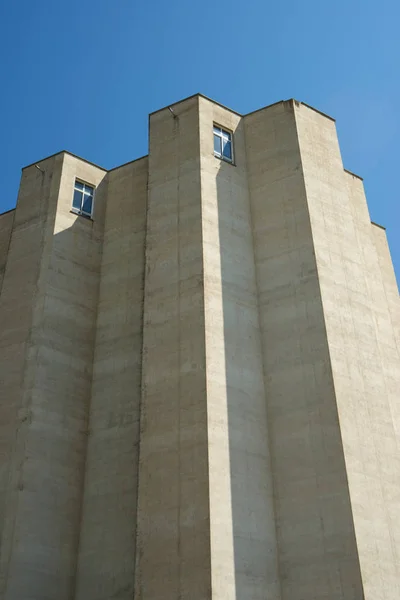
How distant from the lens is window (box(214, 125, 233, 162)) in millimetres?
32094

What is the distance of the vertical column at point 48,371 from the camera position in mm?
24875

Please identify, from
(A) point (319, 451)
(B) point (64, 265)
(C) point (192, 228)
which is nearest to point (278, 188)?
(C) point (192, 228)

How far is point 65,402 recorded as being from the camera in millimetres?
28188

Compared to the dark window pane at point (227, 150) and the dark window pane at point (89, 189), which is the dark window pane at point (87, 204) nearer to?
the dark window pane at point (89, 189)

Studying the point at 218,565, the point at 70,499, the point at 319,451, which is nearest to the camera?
the point at 218,565

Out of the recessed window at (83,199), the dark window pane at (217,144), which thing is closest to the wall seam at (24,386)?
the recessed window at (83,199)

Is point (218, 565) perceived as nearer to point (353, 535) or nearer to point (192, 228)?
point (353, 535)

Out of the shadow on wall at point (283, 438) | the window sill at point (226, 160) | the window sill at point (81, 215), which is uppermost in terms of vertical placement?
the window sill at point (226, 160)

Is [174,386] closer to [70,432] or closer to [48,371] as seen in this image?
[70,432]

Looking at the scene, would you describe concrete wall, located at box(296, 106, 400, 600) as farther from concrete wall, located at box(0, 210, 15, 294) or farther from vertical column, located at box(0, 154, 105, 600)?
concrete wall, located at box(0, 210, 15, 294)

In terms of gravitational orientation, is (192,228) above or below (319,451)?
above

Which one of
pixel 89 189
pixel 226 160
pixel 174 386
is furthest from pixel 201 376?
pixel 89 189

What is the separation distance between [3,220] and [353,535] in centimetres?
2496

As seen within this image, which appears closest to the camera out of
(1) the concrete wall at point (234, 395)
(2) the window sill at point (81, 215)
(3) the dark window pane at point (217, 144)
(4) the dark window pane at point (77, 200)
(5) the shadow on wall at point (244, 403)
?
(1) the concrete wall at point (234, 395)
